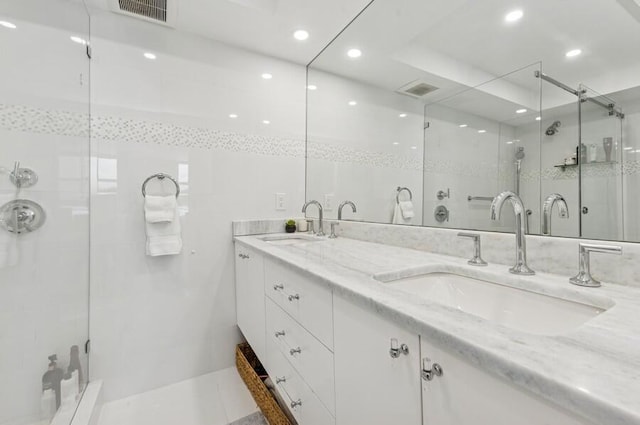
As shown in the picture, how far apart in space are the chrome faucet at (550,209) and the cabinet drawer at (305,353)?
2.71 ft

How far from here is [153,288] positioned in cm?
168

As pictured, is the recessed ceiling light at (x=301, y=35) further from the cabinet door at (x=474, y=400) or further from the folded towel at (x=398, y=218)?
the cabinet door at (x=474, y=400)

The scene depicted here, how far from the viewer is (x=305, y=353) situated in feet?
3.25

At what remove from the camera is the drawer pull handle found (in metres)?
0.57

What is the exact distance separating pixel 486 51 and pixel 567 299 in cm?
106

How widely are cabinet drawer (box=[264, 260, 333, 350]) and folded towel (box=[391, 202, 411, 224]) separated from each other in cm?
78

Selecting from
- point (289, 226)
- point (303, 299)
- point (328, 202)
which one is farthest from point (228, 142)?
point (303, 299)

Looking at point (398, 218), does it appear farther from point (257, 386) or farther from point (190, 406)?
point (190, 406)

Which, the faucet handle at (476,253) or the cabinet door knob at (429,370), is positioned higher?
the faucet handle at (476,253)

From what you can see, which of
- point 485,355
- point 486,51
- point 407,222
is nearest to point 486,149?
point 486,51

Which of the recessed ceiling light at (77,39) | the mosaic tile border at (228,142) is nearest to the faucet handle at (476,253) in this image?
the mosaic tile border at (228,142)

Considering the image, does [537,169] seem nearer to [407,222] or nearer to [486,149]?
[486,149]

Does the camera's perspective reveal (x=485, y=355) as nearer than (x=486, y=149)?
Yes

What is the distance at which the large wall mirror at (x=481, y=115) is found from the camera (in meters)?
0.90
